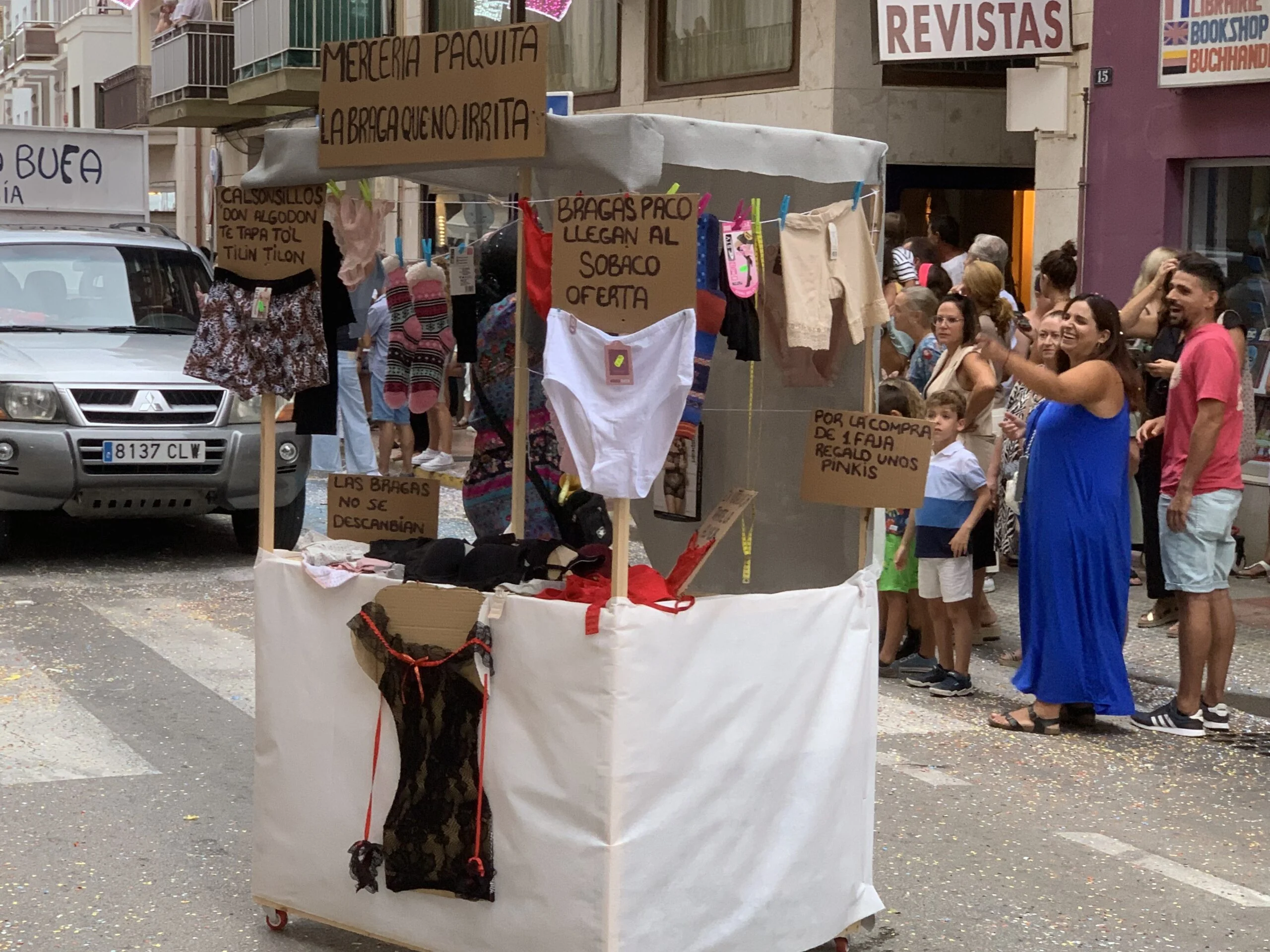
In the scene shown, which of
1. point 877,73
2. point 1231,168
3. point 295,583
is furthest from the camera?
point 877,73

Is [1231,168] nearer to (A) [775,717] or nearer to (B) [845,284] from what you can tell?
(B) [845,284]

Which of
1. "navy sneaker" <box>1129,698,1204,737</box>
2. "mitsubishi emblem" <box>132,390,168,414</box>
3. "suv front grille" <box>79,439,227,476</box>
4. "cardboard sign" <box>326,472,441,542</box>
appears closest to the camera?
"cardboard sign" <box>326,472,441,542</box>

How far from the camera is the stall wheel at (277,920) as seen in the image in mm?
4816

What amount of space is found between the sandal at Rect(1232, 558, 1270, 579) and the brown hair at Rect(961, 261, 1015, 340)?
9.58ft

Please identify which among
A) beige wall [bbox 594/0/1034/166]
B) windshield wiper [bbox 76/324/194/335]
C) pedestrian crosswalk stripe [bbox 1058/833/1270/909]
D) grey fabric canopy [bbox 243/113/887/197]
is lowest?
pedestrian crosswalk stripe [bbox 1058/833/1270/909]

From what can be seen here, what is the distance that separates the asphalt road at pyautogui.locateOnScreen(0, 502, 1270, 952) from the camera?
4.95 meters

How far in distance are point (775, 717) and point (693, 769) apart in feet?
0.98

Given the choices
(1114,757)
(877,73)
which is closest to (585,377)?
(1114,757)

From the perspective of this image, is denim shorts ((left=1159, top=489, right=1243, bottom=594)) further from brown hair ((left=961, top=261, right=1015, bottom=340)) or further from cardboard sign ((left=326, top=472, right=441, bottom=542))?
cardboard sign ((left=326, top=472, right=441, bottom=542))

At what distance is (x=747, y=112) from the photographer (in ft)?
53.2

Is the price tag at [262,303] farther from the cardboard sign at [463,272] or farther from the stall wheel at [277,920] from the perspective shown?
the stall wheel at [277,920]

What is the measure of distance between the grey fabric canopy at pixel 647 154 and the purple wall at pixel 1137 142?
739 centimetres

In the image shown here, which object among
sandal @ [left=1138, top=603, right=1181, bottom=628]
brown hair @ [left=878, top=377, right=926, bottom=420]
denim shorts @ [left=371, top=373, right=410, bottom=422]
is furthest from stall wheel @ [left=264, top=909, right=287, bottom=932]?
denim shorts @ [left=371, top=373, right=410, bottom=422]

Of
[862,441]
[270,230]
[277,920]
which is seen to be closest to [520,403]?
[270,230]
